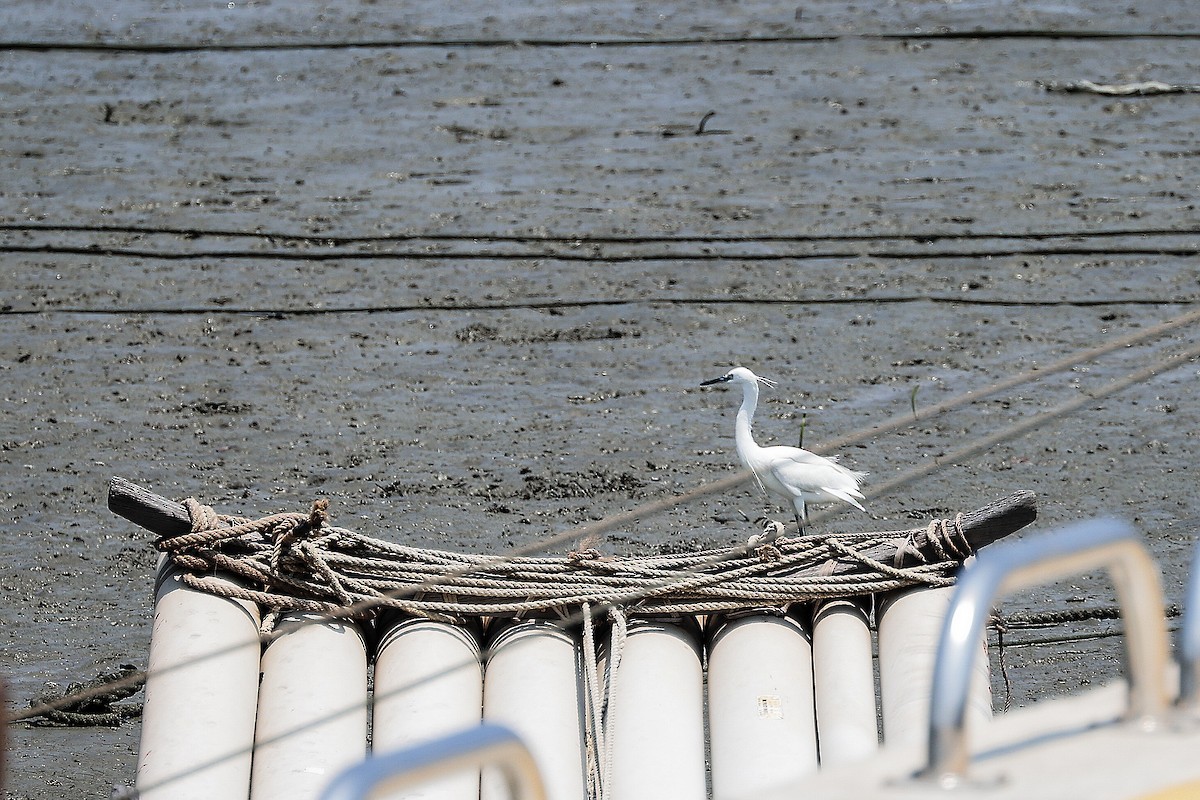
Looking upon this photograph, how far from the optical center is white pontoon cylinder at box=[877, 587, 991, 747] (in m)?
2.82

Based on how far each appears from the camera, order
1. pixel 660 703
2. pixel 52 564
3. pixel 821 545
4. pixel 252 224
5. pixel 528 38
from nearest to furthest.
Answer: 1. pixel 660 703
2. pixel 821 545
3. pixel 52 564
4. pixel 252 224
5. pixel 528 38

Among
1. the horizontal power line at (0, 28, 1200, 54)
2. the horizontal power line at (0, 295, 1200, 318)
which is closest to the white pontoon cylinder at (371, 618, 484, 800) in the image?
the horizontal power line at (0, 295, 1200, 318)

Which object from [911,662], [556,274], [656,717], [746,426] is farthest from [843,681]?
[556,274]

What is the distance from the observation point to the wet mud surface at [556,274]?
16.1 feet

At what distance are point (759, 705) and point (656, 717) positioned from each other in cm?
22

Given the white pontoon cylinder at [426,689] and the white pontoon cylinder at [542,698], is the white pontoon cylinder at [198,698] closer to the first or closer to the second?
the white pontoon cylinder at [426,689]

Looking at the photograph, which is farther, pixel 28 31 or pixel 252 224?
pixel 28 31

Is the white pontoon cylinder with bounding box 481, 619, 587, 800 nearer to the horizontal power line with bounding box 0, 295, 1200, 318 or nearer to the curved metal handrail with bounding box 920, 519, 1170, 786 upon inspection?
the curved metal handrail with bounding box 920, 519, 1170, 786

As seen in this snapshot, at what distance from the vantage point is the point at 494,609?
313cm

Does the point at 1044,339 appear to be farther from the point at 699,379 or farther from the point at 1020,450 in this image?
the point at 699,379

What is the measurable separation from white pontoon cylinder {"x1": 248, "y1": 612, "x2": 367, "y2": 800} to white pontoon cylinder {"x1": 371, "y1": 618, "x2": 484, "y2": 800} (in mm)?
57

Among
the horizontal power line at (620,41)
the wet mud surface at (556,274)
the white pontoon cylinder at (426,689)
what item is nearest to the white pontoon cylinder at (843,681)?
the white pontoon cylinder at (426,689)

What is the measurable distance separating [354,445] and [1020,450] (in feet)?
8.36

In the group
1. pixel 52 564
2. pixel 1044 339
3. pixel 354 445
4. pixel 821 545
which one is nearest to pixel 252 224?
pixel 354 445
